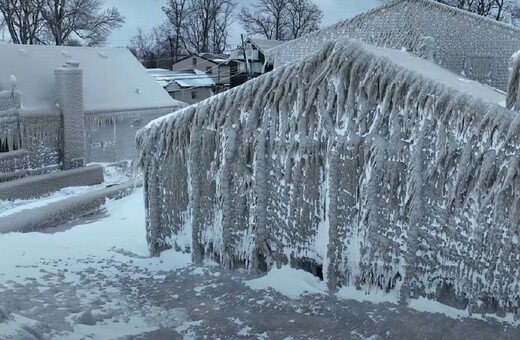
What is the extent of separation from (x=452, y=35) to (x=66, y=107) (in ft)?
33.8

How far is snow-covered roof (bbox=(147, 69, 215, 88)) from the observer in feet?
106

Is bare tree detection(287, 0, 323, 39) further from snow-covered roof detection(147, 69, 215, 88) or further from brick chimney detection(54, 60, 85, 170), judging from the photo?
brick chimney detection(54, 60, 85, 170)

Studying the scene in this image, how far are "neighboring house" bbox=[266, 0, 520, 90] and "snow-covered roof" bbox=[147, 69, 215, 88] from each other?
19.5 m

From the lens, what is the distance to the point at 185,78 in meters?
33.7

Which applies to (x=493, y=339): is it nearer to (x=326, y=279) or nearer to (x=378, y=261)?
(x=378, y=261)

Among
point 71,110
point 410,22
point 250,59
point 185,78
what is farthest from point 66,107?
point 250,59

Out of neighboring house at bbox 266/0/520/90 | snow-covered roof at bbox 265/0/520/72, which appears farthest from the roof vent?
neighboring house at bbox 266/0/520/90

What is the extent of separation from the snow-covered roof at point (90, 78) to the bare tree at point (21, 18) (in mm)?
20218

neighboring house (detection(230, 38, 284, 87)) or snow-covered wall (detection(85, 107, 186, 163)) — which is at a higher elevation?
neighboring house (detection(230, 38, 284, 87))

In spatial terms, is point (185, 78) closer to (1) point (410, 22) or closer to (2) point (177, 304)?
(1) point (410, 22)

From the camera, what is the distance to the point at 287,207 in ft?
23.2

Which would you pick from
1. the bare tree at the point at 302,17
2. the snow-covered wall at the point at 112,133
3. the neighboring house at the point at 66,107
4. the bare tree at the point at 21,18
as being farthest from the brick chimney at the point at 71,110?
the bare tree at the point at 302,17

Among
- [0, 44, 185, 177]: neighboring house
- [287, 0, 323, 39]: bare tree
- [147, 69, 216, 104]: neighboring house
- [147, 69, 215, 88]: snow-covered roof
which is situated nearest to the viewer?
[0, 44, 185, 177]: neighboring house

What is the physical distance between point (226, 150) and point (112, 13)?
38.2 meters
